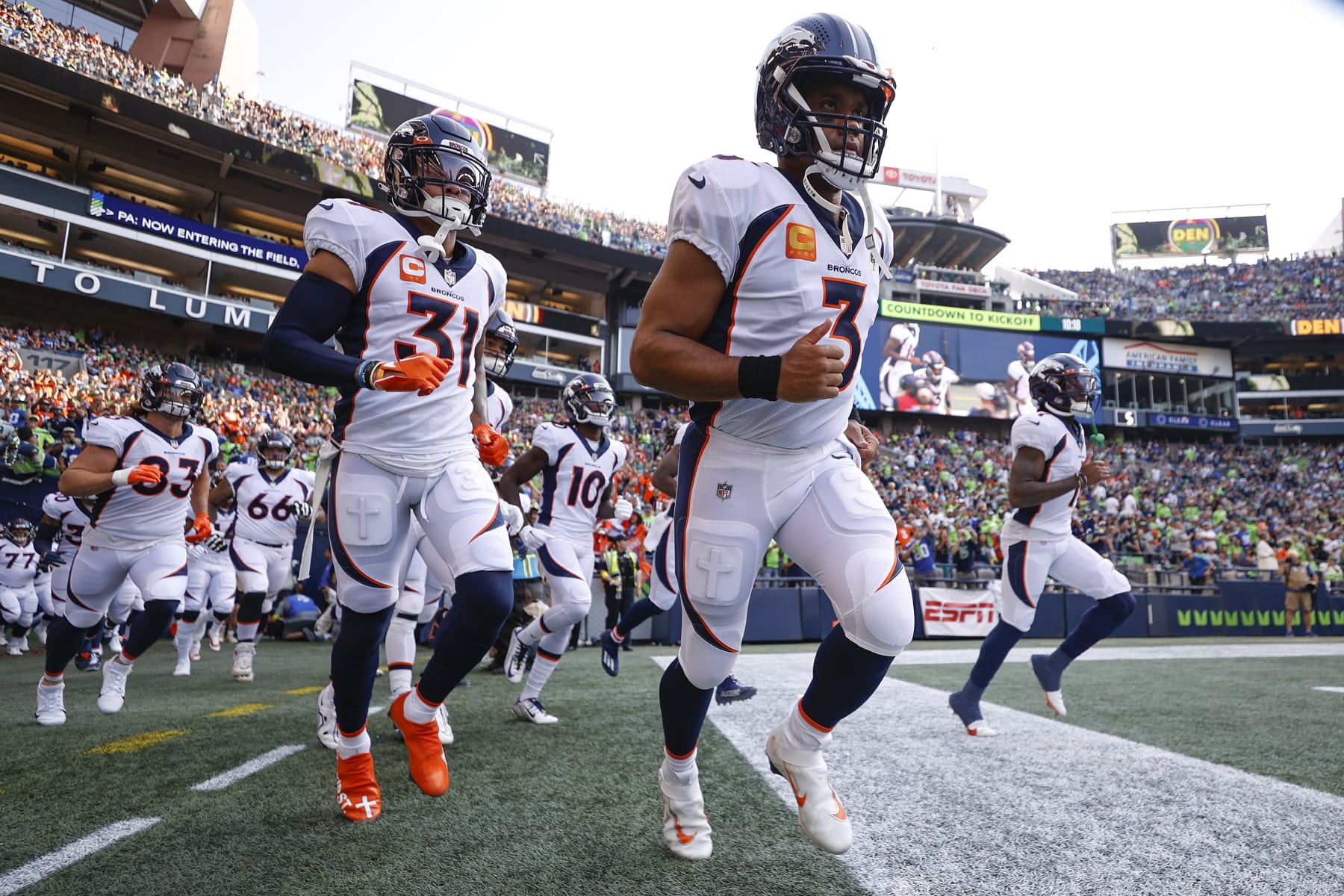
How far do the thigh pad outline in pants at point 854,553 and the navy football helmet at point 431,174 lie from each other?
71.2 inches

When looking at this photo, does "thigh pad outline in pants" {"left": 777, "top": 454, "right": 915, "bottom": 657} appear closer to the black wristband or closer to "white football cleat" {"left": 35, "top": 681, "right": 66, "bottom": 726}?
the black wristband

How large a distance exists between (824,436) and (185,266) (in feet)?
108

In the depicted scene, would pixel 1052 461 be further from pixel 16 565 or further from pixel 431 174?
pixel 16 565

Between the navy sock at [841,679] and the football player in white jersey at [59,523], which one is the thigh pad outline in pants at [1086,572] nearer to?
Answer: the navy sock at [841,679]

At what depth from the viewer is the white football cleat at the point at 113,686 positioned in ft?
17.6

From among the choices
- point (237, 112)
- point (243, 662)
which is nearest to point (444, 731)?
point (243, 662)

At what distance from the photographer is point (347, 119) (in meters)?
36.7

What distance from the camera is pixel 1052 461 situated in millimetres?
5230

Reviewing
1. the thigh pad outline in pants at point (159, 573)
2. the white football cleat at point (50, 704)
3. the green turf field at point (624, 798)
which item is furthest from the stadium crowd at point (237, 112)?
the green turf field at point (624, 798)

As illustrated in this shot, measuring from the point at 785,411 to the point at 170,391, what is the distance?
15.8ft

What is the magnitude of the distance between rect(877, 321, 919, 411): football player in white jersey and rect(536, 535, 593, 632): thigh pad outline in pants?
3116 centimetres

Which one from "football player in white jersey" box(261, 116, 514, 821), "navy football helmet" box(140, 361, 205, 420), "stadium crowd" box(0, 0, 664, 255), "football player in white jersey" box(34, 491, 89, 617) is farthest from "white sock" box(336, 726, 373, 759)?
"stadium crowd" box(0, 0, 664, 255)

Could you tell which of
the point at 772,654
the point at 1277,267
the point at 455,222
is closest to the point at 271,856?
the point at 455,222

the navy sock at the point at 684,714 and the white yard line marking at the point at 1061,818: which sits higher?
the navy sock at the point at 684,714
